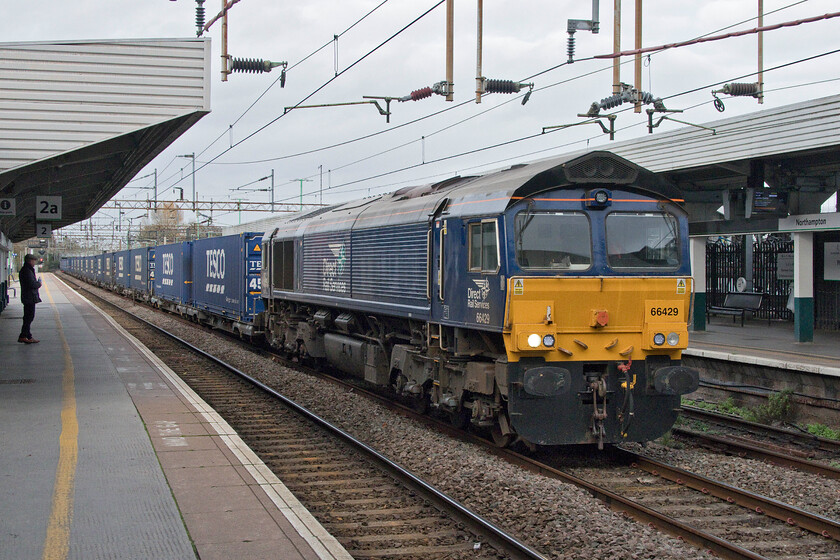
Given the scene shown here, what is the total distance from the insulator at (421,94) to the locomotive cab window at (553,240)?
748 cm

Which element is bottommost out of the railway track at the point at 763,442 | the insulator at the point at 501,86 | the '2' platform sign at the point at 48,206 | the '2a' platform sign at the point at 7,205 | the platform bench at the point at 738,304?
the railway track at the point at 763,442

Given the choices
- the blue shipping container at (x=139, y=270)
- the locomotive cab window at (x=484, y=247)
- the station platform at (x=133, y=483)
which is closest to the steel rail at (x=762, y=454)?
the locomotive cab window at (x=484, y=247)

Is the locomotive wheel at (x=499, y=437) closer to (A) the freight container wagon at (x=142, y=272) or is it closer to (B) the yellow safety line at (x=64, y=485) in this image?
(B) the yellow safety line at (x=64, y=485)

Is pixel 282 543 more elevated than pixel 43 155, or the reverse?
pixel 43 155

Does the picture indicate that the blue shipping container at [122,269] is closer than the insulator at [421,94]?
No

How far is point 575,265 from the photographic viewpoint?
28.2 ft

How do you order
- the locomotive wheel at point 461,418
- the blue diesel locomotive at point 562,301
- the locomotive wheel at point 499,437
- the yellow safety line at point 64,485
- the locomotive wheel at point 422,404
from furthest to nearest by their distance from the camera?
the locomotive wheel at point 422,404
the locomotive wheel at point 461,418
the locomotive wheel at point 499,437
the blue diesel locomotive at point 562,301
the yellow safety line at point 64,485

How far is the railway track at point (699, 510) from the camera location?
6293 millimetres

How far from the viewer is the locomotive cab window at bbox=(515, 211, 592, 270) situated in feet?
27.9

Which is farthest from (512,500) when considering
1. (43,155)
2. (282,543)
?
(43,155)

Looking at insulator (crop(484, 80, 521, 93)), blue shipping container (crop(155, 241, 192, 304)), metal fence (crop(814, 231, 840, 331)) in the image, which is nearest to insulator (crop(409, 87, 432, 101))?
insulator (crop(484, 80, 521, 93))

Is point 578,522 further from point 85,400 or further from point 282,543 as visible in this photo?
point 85,400

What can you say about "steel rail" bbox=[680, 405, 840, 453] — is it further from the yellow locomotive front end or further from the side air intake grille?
the side air intake grille

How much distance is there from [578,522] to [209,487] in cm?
307
